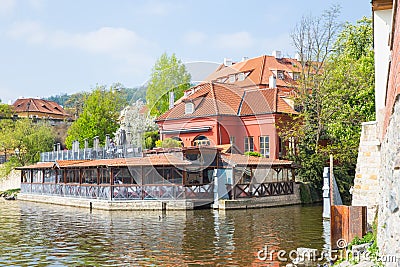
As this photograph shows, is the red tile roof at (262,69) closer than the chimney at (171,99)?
No

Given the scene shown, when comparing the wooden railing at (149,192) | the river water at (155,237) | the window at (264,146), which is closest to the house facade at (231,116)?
the window at (264,146)

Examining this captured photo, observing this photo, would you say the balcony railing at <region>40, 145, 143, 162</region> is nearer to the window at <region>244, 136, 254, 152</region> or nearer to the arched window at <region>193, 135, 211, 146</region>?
the arched window at <region>193, 135, 211, 146</region>

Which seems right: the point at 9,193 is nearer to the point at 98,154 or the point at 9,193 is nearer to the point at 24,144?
the point at 24,144

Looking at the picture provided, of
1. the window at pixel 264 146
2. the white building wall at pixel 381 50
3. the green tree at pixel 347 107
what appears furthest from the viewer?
the window at pixel 264 146

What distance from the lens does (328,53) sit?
33438 mm

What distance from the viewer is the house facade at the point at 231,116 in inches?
1281

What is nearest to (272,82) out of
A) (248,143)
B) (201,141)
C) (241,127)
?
(241,127)

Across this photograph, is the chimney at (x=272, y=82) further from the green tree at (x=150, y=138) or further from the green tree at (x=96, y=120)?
the green tree at (x=96, y=120)

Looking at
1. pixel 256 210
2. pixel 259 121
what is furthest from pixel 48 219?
pixel 259 121

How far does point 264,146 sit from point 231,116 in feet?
9.61

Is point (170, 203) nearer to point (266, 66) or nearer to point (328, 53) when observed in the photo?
point (328, 53)

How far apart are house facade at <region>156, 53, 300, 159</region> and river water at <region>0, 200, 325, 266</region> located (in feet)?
28.3

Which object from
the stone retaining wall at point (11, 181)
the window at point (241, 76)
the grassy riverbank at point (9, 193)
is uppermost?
the window at point (241, 76)

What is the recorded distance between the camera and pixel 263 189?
2762 cm
